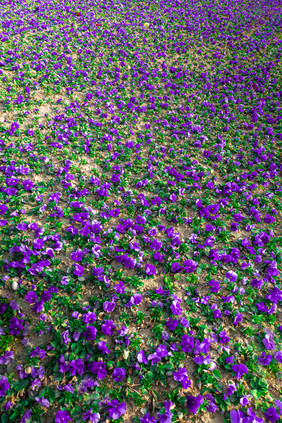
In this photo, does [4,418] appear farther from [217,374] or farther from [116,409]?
[217,374]

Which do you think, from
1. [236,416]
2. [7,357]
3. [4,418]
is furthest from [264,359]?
[7,357]

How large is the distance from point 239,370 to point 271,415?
57 centimetres

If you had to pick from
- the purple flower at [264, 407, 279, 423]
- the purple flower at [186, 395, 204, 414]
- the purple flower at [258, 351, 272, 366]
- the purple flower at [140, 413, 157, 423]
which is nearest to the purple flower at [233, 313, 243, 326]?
the purple flower at [258, 351, 272, 366]

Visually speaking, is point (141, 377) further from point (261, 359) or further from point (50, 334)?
point (261, 359)

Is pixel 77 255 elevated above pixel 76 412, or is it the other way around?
pixel 77 255

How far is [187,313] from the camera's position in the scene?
13.8 feet

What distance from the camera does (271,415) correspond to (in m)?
3.19

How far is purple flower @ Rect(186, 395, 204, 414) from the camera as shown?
3.15 metres

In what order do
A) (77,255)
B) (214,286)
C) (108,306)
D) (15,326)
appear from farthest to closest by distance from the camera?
(77,255)
(214,286)
(108,306)
(15,326)

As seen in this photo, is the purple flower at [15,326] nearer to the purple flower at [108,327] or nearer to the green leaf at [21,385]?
the green leaf at [21,385]

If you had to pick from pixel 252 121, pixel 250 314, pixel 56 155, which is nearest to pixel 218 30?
pixel 252 121

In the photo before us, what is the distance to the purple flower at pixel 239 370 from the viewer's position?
3.51m

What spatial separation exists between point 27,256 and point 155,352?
2.66 metres

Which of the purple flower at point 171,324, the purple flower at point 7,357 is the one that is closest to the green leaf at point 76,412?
the purple flower at point 7,357
